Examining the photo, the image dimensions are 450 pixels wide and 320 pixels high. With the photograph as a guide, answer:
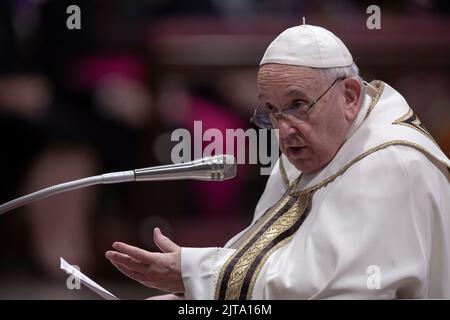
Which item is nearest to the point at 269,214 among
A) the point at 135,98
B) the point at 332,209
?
the point at 332,209

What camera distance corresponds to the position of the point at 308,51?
2.07 m

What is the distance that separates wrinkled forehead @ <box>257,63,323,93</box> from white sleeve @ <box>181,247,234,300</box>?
334 mm

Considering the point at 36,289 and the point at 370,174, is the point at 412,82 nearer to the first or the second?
the point at 370,174

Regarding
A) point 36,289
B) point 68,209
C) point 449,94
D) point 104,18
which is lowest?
point 36,289

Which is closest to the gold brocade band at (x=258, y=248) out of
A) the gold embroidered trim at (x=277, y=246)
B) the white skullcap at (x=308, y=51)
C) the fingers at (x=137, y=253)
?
the gold embroidered trim at (x=277, y=246)

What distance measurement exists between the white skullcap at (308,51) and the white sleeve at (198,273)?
1.28ft

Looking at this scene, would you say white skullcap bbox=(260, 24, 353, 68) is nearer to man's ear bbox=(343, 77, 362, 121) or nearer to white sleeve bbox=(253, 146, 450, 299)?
man's ear bbox=(343, 77, 362, 121)

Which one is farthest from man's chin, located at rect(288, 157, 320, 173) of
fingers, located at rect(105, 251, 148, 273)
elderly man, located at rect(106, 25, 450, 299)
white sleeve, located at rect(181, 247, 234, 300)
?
fingers, located at rect(105, 251, 148, 273)

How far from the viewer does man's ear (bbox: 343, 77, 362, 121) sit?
208 cm

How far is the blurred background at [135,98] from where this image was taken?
8.98ft

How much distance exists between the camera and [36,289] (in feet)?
9.55

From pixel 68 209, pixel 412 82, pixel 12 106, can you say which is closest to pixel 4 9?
pixel 12 106

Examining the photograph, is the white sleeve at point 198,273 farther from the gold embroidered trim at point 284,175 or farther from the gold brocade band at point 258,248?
the gold embroidered trim at point 284,175
